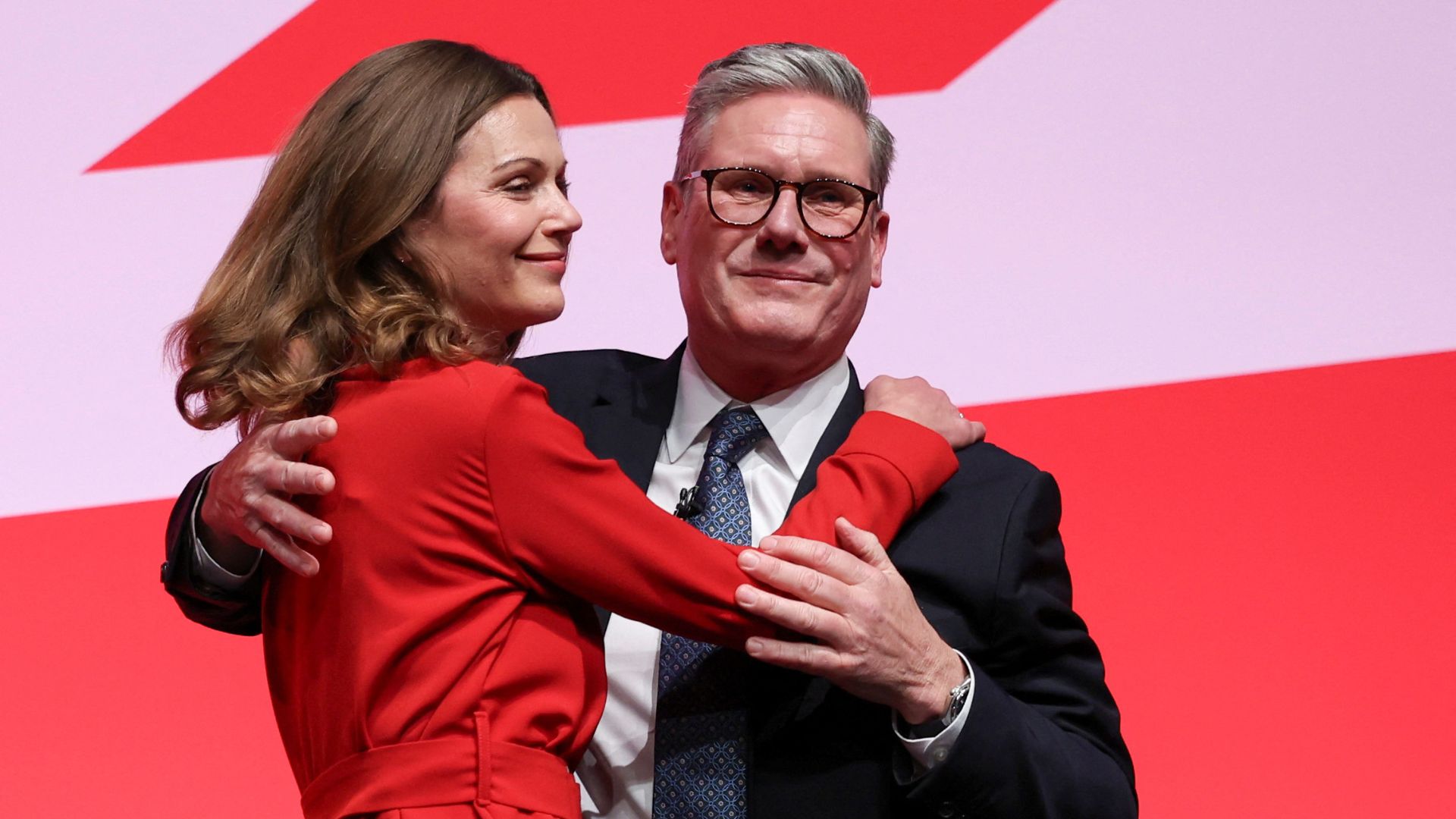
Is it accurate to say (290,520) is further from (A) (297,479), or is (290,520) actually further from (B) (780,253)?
(B) (780,253)

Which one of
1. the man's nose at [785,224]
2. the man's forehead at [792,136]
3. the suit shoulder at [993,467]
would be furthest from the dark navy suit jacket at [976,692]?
the man's forehead at [792,136]

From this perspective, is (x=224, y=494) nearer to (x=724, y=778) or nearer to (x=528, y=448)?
(x=528, y=448)

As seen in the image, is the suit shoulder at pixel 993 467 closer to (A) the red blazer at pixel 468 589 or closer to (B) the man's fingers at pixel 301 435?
(A) the red blazer at pixel 468 589

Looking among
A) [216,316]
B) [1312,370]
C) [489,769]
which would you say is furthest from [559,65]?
[489,769]

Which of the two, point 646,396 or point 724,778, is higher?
point 646,396

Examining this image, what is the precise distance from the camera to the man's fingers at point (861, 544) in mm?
1815

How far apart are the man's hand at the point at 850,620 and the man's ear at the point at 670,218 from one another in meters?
0.75

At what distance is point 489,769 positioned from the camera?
168cm

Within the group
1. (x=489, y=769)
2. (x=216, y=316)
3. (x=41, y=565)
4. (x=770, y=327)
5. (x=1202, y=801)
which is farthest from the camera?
(x=41, y=565)

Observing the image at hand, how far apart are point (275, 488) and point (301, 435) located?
0.27ft

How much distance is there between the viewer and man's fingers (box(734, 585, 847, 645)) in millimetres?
1738

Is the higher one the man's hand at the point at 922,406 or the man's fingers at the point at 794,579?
the man's hand at the point at 922,406

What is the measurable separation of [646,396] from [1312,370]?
4.44ft

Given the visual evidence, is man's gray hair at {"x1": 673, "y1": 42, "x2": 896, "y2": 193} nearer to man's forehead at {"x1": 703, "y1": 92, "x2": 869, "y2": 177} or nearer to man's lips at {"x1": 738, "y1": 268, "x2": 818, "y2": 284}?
man's forehead at {"x1": 703, "y1": 92, "x2": 869, "y2": 177}
